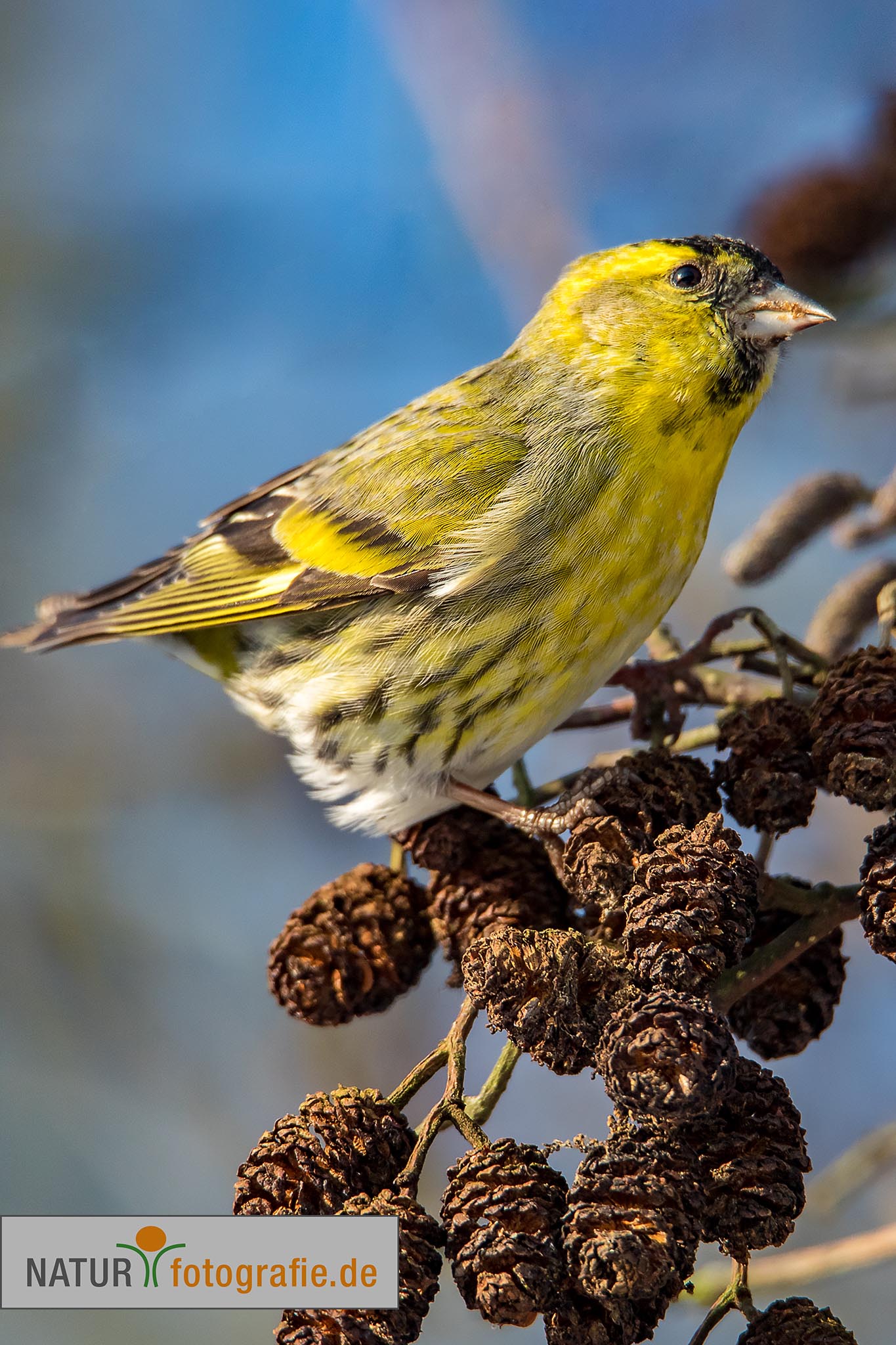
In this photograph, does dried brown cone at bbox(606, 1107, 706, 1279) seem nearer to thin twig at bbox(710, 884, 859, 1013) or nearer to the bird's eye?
thin twig at bbox(710, 884, 859, 1013)

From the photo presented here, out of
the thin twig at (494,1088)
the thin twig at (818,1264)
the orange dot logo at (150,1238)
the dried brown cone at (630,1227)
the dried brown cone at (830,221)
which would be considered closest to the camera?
the dried brown cone at (630,1227)

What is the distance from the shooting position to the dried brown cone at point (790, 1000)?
1528 millimetres

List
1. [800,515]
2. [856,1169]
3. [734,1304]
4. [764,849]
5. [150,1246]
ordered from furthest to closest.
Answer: [800,515]
[856,1169]
[150,1246]
[764,849]
[734,1304]

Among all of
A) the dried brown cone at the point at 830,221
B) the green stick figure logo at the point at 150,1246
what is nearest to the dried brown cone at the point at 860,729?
the green stick figure logo at the point at 150,1246

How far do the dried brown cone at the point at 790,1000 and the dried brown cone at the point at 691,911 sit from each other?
0.23 meters

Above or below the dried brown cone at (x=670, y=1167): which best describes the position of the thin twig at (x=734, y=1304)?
below

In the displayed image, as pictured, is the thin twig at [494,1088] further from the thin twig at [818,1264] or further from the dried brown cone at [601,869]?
the thin twig at [818,1264]

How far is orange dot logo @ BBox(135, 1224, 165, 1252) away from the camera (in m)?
1.76

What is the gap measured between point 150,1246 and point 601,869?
0.91m

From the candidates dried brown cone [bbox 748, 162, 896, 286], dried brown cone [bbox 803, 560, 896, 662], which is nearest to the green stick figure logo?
dried brown cone [bbox 803, 560, 896, 662]

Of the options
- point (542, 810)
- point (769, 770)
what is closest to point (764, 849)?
point (769, 770)

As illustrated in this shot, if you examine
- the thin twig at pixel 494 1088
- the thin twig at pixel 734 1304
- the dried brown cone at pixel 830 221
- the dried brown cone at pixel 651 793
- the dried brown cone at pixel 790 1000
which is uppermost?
the dried brown cone at pixel 830 221

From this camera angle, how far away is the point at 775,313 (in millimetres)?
2113

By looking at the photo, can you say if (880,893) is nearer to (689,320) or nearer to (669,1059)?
(669,1059)
